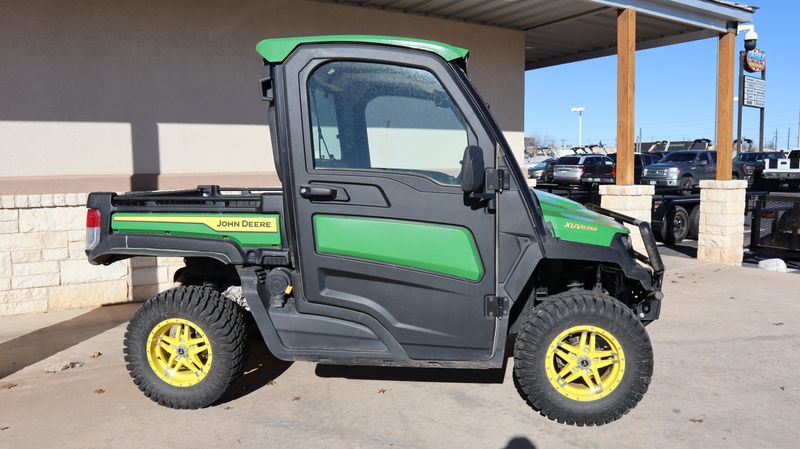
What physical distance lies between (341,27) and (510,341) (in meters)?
5.41

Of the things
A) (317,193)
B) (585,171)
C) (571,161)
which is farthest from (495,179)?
(571,161)

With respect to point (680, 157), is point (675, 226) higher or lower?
lower

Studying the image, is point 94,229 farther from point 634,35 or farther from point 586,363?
point 634,35

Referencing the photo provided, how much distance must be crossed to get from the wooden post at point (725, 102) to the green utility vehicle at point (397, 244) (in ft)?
24.7

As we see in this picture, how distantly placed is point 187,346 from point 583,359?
2.59 m

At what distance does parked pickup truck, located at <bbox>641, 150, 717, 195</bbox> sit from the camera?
67.8 ft

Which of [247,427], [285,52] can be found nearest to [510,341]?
[247,427]

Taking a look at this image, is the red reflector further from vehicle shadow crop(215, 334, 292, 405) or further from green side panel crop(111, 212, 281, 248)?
vehicle shadow crop(215, 334, 292, 405)

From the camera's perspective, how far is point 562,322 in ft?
12.5

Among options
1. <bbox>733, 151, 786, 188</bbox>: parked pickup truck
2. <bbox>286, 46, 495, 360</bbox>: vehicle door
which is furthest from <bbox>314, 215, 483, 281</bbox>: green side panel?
<bbox>733, 151, 786, 188</bbox>: parked pickup truck

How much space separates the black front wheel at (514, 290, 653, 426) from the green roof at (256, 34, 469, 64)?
1.67 m

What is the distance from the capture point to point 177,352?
13.4 feet

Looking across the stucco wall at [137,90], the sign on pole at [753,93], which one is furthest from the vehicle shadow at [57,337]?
the sign on pole at [753,93]

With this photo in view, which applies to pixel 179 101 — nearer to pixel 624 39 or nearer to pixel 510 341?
pixel 510 341
